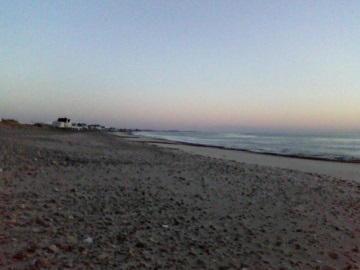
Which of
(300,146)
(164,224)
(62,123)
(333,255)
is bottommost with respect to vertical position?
(333,255)

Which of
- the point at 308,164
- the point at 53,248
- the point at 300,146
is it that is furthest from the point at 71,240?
the point at 300,146

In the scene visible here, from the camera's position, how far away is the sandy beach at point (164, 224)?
4.61 m

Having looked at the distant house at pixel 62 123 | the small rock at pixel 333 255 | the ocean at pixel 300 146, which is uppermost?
the distant house at pixel 62 123

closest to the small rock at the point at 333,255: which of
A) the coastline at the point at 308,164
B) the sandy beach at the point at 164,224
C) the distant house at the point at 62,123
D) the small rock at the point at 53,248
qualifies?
the sandy beach at the point at 164,224

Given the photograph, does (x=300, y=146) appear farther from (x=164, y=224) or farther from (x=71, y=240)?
(x=71, y=240)

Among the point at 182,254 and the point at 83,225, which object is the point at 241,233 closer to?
the point at 182,254

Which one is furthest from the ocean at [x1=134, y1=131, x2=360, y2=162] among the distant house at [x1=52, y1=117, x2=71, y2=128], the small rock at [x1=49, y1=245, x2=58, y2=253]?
the distant house at [x1=52, y1=117, x2=71, y2=128]

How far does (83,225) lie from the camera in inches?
225

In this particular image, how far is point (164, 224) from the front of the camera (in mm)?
6328

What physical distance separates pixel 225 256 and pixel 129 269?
1.65 m

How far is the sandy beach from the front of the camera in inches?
182

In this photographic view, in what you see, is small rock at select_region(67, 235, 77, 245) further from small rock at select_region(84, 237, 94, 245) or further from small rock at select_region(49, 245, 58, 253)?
small rock at select_region(49, 245, 58, 253)

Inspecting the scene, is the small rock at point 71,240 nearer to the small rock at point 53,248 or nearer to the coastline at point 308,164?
the small rock at point 53,248

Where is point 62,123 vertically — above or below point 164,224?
above
